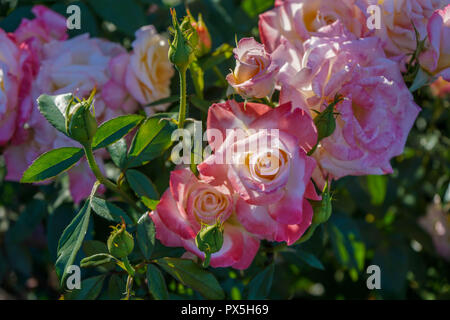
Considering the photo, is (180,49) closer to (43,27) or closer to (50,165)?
(50,165)

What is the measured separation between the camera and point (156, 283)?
711mm

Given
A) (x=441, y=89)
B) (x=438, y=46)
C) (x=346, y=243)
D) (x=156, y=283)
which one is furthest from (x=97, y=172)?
(x=441, y=89)

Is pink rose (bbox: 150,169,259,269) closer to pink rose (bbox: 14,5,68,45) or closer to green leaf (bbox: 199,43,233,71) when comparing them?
green leaf (bbox: 199,43,233,71)

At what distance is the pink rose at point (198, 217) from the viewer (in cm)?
65

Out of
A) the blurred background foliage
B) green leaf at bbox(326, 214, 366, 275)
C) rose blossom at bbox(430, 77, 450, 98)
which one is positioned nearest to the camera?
the blurred background foliage

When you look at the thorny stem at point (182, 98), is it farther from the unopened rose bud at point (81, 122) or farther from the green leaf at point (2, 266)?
the green leaf at point (2, 266)

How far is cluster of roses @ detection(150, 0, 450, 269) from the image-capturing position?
2.02 feet

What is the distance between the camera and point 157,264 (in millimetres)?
741

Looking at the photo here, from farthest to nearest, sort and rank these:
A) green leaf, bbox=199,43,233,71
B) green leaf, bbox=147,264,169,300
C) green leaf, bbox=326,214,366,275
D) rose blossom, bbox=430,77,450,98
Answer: rose blossom, bbox=430,77,450,98, green leaf, bbox=326,214,366,275, green leaf, bbox=199,43,233,71, green leaf, bbox=147,264,169,300

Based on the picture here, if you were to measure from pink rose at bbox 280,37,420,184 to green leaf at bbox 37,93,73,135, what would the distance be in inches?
11.2

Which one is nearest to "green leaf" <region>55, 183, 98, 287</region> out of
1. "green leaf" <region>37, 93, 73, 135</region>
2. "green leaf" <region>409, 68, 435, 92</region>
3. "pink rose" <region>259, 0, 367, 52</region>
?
"green leaf" <region>37, 93, 73, 135</region>

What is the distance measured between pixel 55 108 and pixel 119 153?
0.12 metres

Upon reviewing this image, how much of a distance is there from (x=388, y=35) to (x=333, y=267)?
2.54 ft
